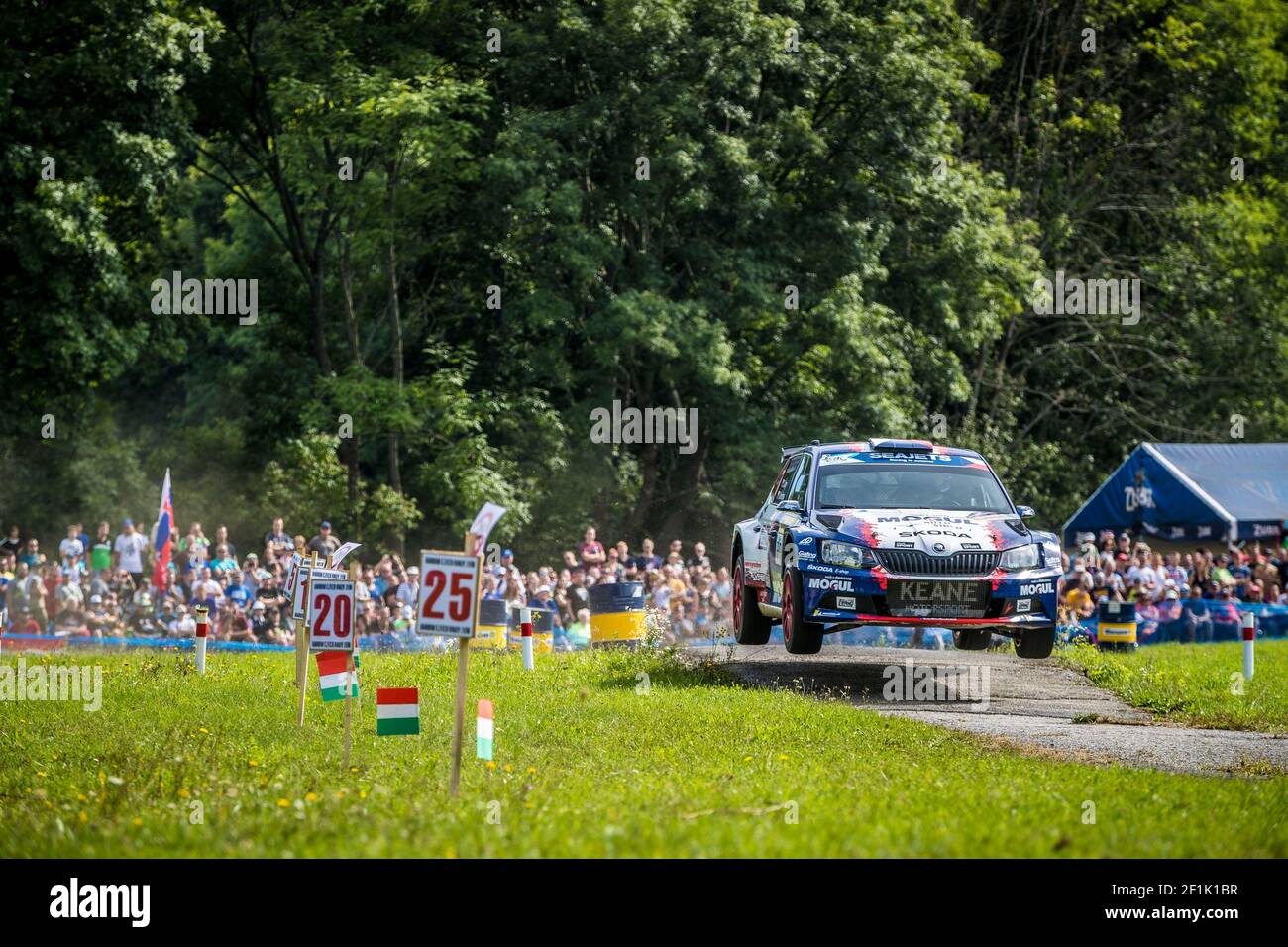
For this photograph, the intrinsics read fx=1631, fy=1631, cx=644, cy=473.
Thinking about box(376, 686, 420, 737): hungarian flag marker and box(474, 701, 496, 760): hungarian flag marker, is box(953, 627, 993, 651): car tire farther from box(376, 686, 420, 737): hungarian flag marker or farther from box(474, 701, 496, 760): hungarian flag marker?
box(474, 701, 496, 760): hungarian flag marker

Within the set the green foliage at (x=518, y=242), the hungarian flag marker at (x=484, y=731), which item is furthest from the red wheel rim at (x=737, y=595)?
the green foliage at (x=518, y=242)

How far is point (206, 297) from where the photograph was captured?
3766 cm

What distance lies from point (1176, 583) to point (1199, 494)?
4.64 metres

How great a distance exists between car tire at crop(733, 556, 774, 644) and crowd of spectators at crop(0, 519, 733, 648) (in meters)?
5.76

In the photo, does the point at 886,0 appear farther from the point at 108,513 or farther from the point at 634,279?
the point at 108,513

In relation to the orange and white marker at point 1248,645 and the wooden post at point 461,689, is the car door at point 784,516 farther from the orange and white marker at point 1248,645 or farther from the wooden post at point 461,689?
the wooden post at point 461,689

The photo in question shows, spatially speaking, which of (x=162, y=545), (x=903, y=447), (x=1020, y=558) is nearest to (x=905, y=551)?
(x=1020, y=558)

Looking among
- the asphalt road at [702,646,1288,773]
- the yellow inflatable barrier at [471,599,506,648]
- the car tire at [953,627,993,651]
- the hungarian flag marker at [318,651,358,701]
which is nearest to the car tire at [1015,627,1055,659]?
the asphalt road at [702,646,1288,773]

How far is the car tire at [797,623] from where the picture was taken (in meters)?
16.1

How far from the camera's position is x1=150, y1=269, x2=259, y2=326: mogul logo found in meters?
34.8

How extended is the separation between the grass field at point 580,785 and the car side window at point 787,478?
7.14 feet

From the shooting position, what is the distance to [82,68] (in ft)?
104

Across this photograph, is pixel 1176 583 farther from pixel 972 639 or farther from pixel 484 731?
pixel 484 731
